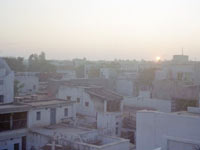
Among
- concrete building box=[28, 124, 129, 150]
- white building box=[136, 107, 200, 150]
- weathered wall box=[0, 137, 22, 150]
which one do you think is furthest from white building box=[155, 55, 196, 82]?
white building box=[136, 107, 200, 150]

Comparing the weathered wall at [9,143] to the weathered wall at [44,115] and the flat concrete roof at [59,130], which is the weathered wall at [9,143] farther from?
the weathered wall at [44,115]

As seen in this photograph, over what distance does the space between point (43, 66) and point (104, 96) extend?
4411 cm

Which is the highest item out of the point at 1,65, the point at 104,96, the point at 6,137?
the point at 1,65

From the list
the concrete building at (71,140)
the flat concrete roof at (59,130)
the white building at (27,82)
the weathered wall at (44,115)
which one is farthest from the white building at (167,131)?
the white building at (27,82)

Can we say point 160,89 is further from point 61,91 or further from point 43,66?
point 43,66

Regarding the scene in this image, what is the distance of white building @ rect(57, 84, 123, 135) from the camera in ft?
89.8

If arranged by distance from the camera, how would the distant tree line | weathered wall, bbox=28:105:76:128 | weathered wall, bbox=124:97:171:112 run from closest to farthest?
weathered wall, bbox=28:105:76:128 < weathered wall, bbox=124:97:171:112 < the distant tree line

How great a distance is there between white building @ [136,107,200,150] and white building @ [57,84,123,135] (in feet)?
43.7

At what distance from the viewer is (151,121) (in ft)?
44.5

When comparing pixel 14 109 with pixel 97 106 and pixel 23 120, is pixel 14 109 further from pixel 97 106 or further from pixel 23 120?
pixel 97 106

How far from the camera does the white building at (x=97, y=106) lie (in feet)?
89.8

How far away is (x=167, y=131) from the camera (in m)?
13.0

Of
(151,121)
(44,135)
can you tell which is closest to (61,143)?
(44,135)

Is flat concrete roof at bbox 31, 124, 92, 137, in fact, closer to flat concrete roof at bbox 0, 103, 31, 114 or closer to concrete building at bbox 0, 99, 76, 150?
concrete building at bbox 0, 99, 76, 150
